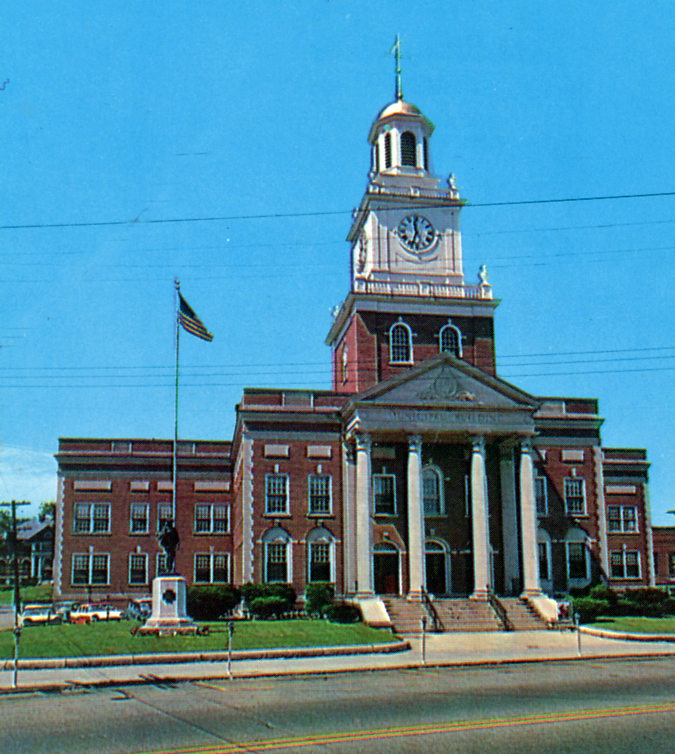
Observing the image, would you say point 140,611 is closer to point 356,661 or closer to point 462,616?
point 462,616

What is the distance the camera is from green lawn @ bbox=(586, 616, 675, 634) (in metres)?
32.8

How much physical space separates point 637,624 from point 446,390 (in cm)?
1366

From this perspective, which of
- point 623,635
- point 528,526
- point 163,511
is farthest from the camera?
point 163,511

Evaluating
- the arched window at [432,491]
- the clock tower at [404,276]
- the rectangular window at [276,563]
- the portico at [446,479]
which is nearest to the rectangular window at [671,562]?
the portico at [446,479]

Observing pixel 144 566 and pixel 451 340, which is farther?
pixel 144 566

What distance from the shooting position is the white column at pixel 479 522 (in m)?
40.8

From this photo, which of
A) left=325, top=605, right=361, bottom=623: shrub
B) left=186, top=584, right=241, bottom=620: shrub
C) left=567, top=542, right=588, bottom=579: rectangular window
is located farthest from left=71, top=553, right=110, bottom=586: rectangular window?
left=567, top=542, right=588, bottom=579: rectangular window

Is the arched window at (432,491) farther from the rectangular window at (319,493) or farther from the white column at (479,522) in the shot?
the rectangular window at (319,493)

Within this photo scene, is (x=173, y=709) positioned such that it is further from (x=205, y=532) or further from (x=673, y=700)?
(x=205, y=532)

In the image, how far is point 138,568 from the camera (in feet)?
177

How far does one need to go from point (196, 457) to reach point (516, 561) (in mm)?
21933

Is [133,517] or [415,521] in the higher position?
[133,517]

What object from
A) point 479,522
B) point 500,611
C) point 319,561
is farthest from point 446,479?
point 500,611

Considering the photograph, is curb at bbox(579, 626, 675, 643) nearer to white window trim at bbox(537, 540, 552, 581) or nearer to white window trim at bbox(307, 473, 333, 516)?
white window trim at bbox(537, 540, 552, 581)
